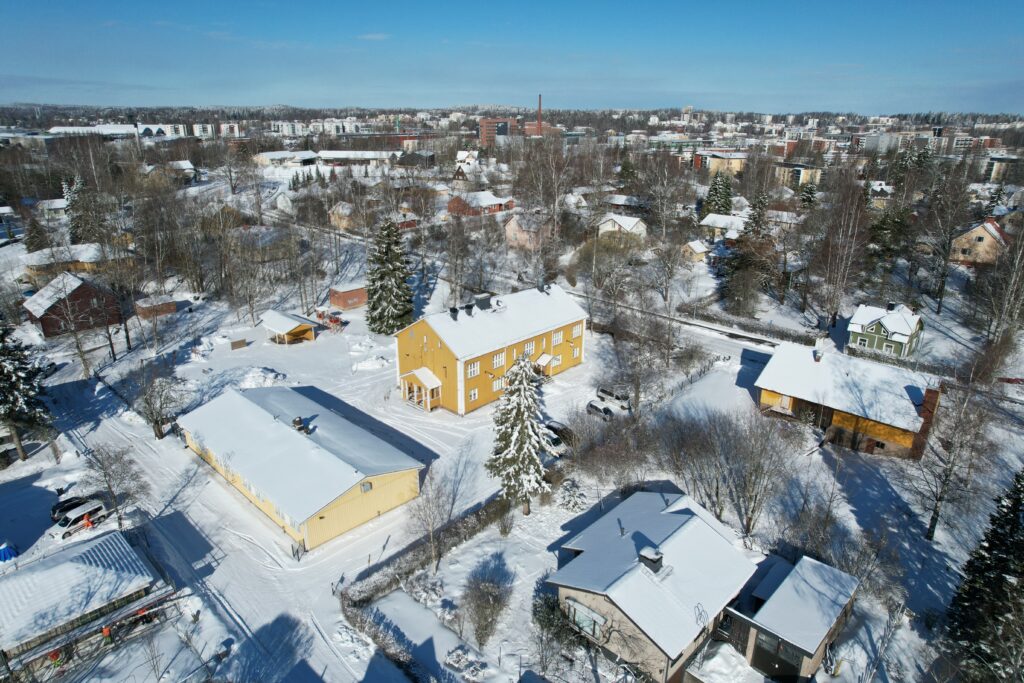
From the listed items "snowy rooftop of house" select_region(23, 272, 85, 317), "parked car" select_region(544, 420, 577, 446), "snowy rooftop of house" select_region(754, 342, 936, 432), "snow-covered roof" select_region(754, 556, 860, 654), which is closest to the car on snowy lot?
"parked car" select_region(544, 420, 577, 446)

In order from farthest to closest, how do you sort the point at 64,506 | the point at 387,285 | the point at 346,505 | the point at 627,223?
the point at 627,223, the point at 387,285, the point at 64,506, the point at 346,505

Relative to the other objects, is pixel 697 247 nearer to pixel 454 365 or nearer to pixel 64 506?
pixel 454 365

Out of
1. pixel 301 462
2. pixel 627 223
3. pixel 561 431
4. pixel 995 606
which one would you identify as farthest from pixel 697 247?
pixel 301 462

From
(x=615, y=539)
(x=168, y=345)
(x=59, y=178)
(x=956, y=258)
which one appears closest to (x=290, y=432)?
(x=615, y=539)

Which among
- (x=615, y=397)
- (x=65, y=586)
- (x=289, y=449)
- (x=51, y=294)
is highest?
(x=51, y=294)

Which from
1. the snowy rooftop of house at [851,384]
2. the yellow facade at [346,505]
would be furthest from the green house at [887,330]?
the yellow facade at [346,505]

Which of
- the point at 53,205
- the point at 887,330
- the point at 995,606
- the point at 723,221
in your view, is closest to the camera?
the point at 995,606
